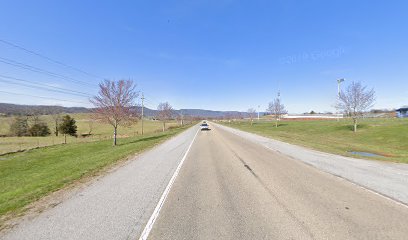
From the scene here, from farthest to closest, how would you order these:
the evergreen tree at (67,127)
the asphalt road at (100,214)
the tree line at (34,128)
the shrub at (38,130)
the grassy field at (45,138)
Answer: the shrub at (38,130) → the tree line at (34,128) → the evergreen tree at (67,127) → the grassy field at (45,138) → the asphalt road at (100,214)

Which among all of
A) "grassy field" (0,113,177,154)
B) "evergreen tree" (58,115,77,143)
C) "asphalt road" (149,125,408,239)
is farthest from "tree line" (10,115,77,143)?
"asphalt road" (149,125,408,239)

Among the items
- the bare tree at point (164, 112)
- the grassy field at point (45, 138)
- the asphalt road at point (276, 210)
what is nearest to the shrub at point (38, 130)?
the grassy field at point (45, 138)

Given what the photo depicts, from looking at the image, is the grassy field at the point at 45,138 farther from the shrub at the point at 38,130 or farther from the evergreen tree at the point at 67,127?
the shrub at the point at 38,130

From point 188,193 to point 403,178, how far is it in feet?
26.9

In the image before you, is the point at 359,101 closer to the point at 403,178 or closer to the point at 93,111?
the point at 403,178

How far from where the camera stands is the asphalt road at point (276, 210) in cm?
446

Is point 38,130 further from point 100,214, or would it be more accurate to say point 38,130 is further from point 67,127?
point 100,214

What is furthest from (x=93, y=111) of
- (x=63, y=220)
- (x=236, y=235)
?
(x=236, y=235)

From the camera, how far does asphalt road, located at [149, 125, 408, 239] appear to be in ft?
14.6

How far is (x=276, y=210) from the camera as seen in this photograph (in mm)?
5582

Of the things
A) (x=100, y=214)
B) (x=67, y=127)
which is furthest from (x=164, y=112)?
(x=100, y=214)

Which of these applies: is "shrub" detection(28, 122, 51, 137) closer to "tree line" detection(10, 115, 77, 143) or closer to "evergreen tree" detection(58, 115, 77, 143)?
"tree line" detection(10, 115, 77, 143)

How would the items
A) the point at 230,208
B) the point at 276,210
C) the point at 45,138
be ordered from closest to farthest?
the point at 276,210 → the point at 230,208 → the point at 45,138

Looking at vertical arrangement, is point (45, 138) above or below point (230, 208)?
below
